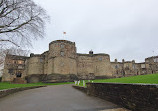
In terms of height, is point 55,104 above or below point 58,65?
below

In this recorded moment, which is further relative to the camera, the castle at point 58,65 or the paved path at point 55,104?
the castle at point 58,65

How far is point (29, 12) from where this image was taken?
13484mm

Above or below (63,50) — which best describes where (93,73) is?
below

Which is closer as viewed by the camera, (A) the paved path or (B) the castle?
(A) the paved path

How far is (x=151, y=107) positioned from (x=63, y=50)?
95.6 feet

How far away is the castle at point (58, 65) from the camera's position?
98.7ft

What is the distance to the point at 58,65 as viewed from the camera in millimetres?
29766

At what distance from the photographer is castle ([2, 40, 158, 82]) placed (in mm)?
30078

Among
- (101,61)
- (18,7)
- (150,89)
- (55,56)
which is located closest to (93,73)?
(101,61)

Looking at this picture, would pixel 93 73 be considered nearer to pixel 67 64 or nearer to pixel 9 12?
pixel 67 64

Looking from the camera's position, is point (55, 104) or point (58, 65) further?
point (58, 65)

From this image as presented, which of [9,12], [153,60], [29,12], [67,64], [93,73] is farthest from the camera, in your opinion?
[153,60]

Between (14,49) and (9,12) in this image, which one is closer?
(9,12)

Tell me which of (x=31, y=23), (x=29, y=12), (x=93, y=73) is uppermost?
(x=29, y=12)
